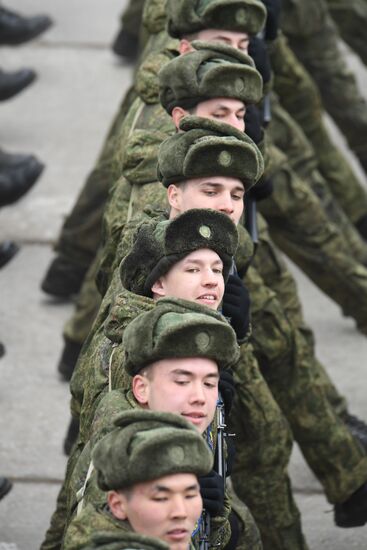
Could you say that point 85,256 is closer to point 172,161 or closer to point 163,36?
point 163,36

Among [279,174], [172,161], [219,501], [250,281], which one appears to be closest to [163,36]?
[279,174]

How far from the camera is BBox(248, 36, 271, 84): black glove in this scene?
8344 millimetres

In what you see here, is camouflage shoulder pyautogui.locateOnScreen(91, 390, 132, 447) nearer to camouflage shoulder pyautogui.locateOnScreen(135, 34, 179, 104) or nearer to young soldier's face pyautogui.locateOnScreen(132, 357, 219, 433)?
young soldier's face pyautogui.locateOnScreen(132, 357, 219, 433)

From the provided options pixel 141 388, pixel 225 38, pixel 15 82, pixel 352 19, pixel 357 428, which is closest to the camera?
pixel 141 388

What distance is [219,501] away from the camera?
586 centimetres

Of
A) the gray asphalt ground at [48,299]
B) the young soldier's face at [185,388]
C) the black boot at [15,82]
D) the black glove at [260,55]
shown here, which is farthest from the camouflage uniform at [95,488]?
the black boot at [15,82]

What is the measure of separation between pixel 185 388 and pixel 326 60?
5.29 meters

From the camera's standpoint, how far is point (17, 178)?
10.6 metres

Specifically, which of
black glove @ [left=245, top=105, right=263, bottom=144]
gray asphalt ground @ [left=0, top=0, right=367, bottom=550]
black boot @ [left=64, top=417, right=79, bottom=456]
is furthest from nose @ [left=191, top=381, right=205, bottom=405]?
black boot @ [left=64, top=417, right=79, bottom=456]

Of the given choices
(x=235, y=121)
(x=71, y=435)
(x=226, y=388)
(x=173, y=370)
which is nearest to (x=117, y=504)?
(x=173, y=370)

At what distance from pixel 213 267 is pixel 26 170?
449cm

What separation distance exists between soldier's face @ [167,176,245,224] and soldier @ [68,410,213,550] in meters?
1.56

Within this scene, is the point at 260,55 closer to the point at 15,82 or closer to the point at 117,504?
the point at 117,504

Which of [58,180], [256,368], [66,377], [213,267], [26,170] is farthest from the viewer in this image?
[58,180]
